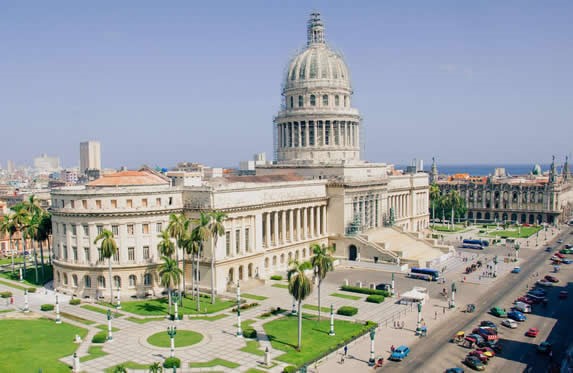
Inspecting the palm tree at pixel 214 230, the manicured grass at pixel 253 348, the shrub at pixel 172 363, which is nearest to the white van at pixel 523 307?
the manicured grass at pixel 253 348

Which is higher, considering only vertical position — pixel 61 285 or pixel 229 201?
pixel 229 201

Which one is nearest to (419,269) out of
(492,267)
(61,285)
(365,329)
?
(492,267)

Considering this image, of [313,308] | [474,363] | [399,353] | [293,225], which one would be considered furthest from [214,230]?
[474,363]

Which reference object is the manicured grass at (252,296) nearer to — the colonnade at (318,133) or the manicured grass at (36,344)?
the manicured grass at (36,344)

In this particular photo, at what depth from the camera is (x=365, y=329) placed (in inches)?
2589

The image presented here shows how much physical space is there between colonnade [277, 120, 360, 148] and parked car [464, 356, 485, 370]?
3105 inches

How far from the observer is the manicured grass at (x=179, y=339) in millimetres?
60562

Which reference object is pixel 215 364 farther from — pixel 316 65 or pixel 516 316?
pixel 316 65

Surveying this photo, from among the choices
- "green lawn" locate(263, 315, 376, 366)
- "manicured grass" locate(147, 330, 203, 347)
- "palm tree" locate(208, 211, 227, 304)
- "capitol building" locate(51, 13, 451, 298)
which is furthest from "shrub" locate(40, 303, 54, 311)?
"green lawn" locate(263, 315, 376, 366)

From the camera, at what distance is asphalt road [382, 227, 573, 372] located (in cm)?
5509

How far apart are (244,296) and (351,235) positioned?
124ft

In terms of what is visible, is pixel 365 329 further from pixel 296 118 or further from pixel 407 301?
pixel 296 118

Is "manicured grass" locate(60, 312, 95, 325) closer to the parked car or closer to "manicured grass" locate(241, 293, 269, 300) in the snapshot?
"manicured grass" locate(241, 293, 269, 300)

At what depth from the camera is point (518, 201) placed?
182375 millimetres
